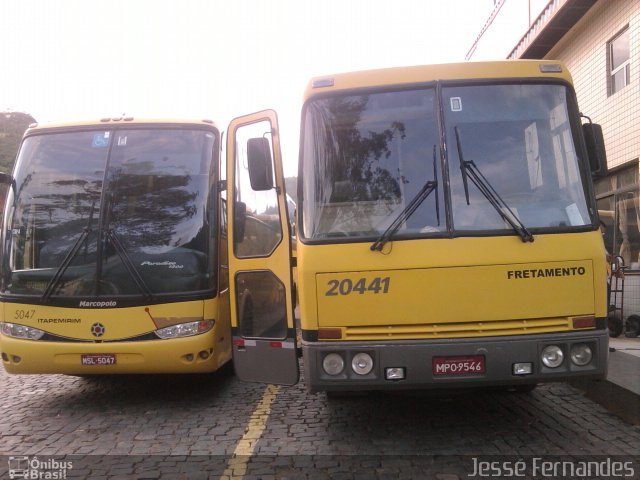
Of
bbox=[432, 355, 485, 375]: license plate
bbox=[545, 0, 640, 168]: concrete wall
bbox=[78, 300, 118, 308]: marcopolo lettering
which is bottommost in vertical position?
bbox=[432, 355, 485, 375]: license plate

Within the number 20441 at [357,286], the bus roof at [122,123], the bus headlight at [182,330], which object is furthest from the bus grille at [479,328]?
the bus roof at [122,123]

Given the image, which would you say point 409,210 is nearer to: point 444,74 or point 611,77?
point 444,74

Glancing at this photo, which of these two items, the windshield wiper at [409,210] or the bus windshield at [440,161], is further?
the bus windshield at [440,161]

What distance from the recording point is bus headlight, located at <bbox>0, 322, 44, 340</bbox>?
585cm

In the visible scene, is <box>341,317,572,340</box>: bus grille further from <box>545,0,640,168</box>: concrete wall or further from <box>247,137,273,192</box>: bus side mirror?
<box>545,0,640,168</box>: concrete wall

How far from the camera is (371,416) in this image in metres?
5.53

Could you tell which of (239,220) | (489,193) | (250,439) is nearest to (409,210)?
(489,193)

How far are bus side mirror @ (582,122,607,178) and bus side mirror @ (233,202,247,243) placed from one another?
114 inches

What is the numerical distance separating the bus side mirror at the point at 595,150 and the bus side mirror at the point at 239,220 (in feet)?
9.51

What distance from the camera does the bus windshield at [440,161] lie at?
4391 millimetres

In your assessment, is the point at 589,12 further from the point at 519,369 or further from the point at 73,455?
the point at 73,455

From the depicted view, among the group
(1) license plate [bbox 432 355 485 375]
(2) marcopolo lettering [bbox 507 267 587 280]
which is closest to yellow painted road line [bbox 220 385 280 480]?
(1) license plate [bbox 432 355 485 375]

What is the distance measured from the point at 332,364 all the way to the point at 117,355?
2502 mm

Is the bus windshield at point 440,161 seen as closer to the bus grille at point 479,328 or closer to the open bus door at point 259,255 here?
the open bus door at point 259,255
